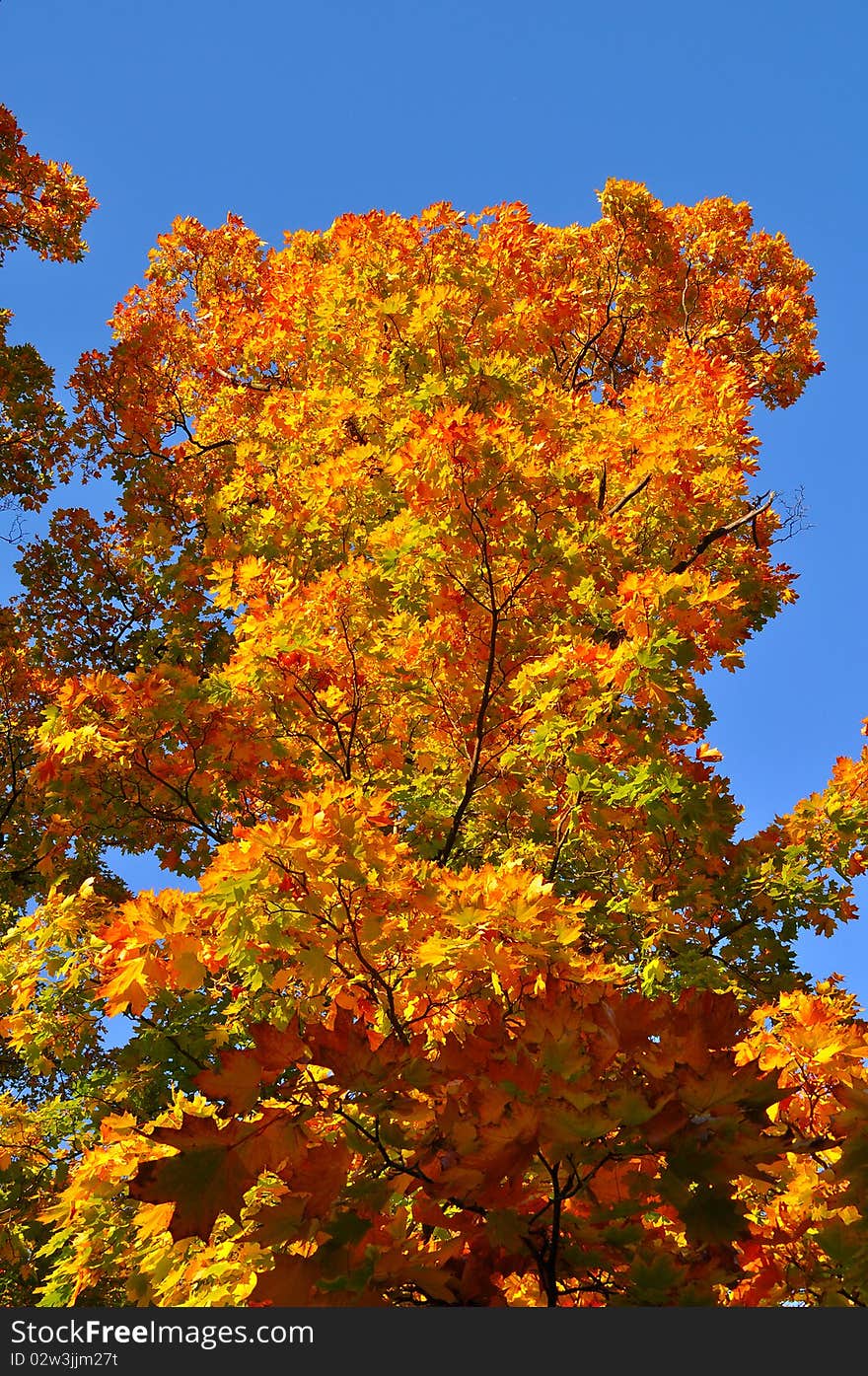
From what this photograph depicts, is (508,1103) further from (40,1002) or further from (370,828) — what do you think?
(40,1002)

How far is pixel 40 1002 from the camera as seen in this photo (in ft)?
17.1

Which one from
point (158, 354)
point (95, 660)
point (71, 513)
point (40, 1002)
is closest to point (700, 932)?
point (40, 1002)

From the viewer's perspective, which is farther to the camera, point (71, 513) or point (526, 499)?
point (71, 513)

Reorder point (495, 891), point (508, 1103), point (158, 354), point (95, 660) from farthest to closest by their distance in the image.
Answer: point (158, 354)
point (95, 660)
point (495, 891)
point (508, 1103)

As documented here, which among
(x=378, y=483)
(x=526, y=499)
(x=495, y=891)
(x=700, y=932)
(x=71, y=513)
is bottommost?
(x=495, y=891)

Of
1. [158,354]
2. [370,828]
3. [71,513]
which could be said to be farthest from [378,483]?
[158,354]

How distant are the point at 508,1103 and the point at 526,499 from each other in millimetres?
3780

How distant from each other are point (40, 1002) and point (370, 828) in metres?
2.86

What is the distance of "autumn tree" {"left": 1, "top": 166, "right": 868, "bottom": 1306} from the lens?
2582 millimetres

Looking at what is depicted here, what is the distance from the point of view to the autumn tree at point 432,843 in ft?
8.47

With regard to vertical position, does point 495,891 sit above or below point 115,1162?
above

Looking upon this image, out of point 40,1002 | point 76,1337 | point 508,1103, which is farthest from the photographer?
point 40,1002

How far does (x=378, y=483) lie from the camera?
21.3 ft

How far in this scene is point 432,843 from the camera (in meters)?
5.96
